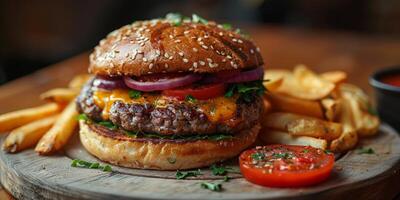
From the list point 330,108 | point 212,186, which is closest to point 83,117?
point 212,186

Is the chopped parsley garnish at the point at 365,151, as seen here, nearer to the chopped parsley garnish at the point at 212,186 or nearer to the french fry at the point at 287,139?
the french fry at the point at 287,139

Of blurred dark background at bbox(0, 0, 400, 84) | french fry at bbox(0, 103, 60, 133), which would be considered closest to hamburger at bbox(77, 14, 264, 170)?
french fry at bbox(0, 103, 60, 133)

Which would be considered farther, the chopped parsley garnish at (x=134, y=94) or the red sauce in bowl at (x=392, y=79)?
the red sauce in bowl at (x=392, y=79)

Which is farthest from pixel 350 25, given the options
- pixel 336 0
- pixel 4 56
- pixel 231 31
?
pixel 231 31

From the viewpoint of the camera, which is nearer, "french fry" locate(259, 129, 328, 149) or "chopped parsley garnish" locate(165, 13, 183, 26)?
→ "french fry" locate(259, 129, 328, 149)

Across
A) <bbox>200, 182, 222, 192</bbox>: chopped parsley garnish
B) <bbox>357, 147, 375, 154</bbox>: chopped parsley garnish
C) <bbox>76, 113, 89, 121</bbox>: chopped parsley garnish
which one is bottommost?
<bbox>357, 147, 375, 154</bbox>: chopped parsley garnish

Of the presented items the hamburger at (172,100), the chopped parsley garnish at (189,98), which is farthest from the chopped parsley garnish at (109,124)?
the chopped parsley garnish at (189,98)

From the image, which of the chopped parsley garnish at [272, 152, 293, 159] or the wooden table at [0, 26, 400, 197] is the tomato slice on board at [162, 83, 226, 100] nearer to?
the chopped parsley garnish at [272, 152, 293, 159]
